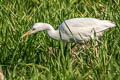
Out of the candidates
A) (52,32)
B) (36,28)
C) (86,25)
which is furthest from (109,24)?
(36,28)

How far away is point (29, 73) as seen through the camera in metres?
5.69

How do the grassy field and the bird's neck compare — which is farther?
the bird's neck

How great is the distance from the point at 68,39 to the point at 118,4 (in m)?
1.35

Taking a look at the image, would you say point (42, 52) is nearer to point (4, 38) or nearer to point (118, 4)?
point (4, 38)

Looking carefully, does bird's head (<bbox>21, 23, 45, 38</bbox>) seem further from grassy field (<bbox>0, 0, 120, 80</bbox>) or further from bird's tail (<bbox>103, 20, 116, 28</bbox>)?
bird's tail (<bbox>103, 20, 116, 28</bbox>)

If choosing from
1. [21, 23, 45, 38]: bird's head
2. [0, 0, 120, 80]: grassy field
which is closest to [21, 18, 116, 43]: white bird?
[21, 23, 45, 38]: bird's head

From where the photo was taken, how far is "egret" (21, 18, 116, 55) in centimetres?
680

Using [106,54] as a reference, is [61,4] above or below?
above

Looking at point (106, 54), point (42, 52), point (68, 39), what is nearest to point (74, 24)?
point (68, 39)

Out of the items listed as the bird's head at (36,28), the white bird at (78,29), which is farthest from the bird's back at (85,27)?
the bird's head at (36,28)

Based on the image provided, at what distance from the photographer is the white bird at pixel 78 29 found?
680 centimetres

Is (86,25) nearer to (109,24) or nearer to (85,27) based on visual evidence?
(85,27)

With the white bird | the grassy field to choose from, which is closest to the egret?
the white bird

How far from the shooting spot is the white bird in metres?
6.80
